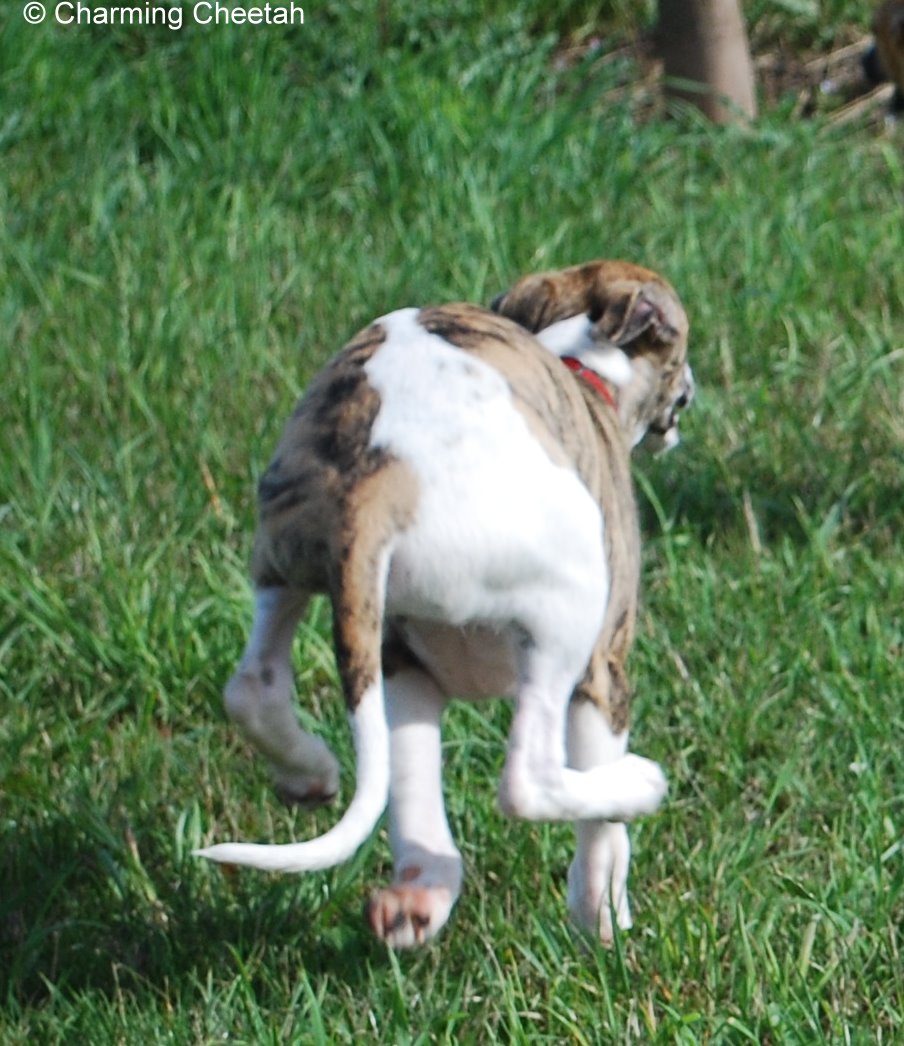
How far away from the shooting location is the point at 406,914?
3.09 m

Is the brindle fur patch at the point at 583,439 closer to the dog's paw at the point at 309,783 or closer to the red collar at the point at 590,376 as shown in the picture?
the red collar at the point at 590,376

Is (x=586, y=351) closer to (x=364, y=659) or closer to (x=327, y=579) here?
(x=327, y=579)

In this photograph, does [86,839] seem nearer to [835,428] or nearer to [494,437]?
[494,437]

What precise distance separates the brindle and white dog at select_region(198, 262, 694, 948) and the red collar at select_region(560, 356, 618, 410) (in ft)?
0.36

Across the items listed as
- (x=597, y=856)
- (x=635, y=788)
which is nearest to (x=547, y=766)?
(x=635, y=788)

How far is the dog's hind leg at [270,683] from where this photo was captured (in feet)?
10.2

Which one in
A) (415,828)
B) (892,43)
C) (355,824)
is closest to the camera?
(355,824)

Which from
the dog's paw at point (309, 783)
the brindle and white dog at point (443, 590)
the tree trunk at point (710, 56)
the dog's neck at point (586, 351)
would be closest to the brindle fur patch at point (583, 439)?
the brindle and white dog at point (443, 590)

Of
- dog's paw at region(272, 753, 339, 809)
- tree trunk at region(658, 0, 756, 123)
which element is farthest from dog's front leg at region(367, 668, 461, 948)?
tree trunk at region(658, 0, 756, 123)

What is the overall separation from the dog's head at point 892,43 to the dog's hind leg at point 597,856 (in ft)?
10.6

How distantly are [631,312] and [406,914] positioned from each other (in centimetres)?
130

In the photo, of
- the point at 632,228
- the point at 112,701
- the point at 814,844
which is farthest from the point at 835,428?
the point at 112,701

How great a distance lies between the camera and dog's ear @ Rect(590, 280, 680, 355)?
3746 mm

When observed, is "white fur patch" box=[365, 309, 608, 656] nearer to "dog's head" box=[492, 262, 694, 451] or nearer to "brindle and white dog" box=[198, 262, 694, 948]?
"brindle and white dog" box=[198, 262, 694, 948]
